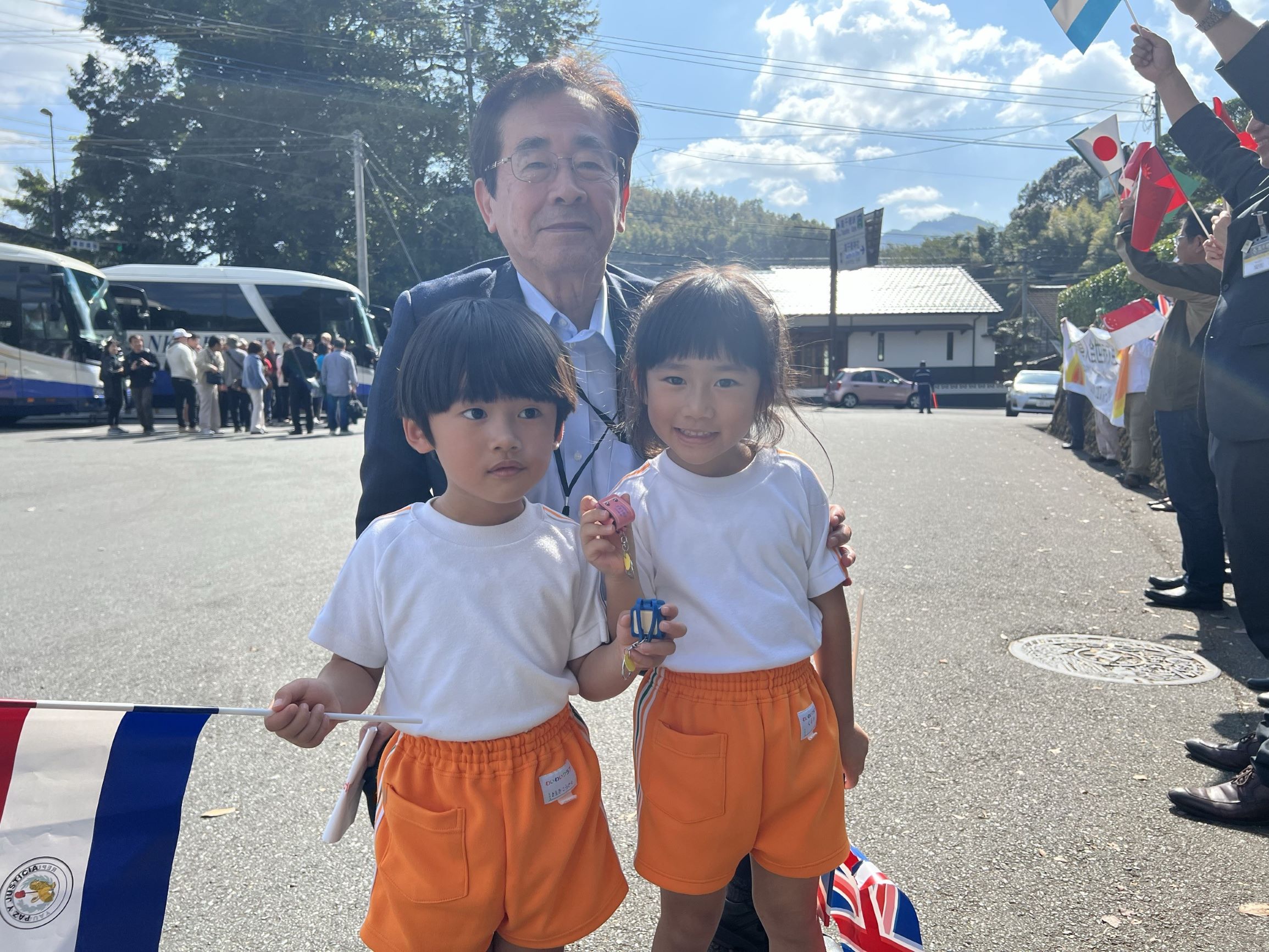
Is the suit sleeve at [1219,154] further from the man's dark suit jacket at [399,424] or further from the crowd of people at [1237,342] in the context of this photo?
the man's dark suit jacket at [399,424]

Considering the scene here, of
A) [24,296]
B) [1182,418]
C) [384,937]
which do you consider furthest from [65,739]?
[24,296]

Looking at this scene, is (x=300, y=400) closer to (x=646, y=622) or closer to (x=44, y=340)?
(x=44, y=340)

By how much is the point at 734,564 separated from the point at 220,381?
1855 centimetres

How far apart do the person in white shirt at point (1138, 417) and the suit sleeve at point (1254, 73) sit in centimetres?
686

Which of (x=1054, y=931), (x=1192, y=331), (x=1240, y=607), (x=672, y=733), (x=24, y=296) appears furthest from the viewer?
(x=24, y=296)

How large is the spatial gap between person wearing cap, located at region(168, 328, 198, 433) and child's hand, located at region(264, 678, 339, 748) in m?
17.9

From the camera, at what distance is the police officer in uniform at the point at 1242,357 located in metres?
2.97

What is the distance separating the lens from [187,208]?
35.5 metres

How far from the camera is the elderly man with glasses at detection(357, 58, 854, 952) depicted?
219 centimetres

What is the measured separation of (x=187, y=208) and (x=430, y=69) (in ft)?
35.2

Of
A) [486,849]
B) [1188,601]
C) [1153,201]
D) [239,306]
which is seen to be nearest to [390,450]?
[486,849]

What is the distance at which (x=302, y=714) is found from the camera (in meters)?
1.65

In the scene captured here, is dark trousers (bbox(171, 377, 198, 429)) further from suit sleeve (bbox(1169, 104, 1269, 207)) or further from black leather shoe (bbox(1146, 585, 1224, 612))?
suit sleeve (bbox(1169, 104, 1269, 207))

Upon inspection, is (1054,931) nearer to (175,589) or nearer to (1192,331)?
(1192,331)
